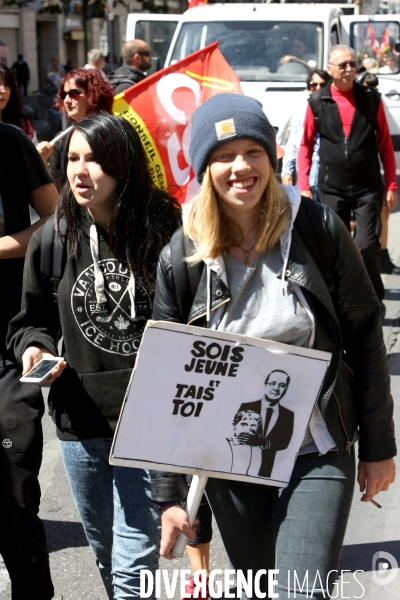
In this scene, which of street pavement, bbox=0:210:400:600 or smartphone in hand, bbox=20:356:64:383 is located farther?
street pavement, bbox=0:210:400:600

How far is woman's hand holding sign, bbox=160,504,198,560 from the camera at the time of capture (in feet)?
7.66

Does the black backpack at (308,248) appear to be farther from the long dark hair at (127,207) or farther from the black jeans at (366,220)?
the black jeans at (366,220)

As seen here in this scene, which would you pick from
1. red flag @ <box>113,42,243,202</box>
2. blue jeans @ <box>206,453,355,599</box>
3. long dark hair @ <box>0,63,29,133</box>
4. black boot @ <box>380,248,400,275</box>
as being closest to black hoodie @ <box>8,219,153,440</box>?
blue jeans @ <box>206,453,355,599</box>

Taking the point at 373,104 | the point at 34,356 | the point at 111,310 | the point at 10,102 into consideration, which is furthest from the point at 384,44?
the point at 34,356

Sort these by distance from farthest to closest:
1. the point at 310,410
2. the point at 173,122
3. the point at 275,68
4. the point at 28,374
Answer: the point at 275,68
the point at 173,122
the point at 28,374
the point at 310,410

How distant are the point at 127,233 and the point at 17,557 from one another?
1044 mm

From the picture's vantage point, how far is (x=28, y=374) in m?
2.47

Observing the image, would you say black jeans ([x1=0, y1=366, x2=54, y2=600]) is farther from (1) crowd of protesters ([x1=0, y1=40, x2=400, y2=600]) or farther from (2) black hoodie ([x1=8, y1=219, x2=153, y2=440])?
(2) black hoodie ([x1=8, y1=219, x2=153, y2=440])

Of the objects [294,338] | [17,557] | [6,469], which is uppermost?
[294,338]

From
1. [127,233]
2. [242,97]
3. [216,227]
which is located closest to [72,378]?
[127,233]

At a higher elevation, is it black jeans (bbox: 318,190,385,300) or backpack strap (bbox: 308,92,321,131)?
backpack strap (bbox: 308,92,321,131)

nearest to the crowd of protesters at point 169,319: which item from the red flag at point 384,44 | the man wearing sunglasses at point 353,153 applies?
the man wearing sunglasses at point 353,153

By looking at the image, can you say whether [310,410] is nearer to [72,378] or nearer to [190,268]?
[190,268]

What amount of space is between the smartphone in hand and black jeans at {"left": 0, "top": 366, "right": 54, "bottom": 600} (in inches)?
16.1
